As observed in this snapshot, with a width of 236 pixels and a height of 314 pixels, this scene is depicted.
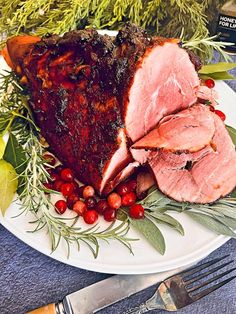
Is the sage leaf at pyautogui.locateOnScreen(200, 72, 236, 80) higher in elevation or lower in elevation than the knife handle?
higher

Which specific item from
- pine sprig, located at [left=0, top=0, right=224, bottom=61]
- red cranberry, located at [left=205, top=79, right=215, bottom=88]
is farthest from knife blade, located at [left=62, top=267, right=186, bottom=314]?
pine sprig, located at [left=0, top=0, right=224, bottom=61]

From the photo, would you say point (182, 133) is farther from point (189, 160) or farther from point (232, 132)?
point (232, 132)

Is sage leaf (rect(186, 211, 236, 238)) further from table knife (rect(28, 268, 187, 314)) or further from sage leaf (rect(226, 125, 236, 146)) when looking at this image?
sage leaf (rect(226, 125, 236, 146))

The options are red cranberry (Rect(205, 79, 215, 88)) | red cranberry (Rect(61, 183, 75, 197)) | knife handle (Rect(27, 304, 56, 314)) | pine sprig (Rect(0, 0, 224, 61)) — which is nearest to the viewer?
knife handle (Rect(27, 304, 56, 314))

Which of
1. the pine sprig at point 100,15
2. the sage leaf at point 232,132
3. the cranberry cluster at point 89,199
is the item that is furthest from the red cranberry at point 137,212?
the pine sprig at point 100,15

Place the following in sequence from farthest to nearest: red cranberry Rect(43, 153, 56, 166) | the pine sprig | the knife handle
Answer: the pine sprig
red cranberry Rect(43, 153, 56, 166)
the knife handle

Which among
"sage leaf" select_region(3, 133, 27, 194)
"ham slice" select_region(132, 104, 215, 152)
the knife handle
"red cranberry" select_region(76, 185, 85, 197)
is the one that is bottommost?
the knife handle

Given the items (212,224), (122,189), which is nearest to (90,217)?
(122,189)
